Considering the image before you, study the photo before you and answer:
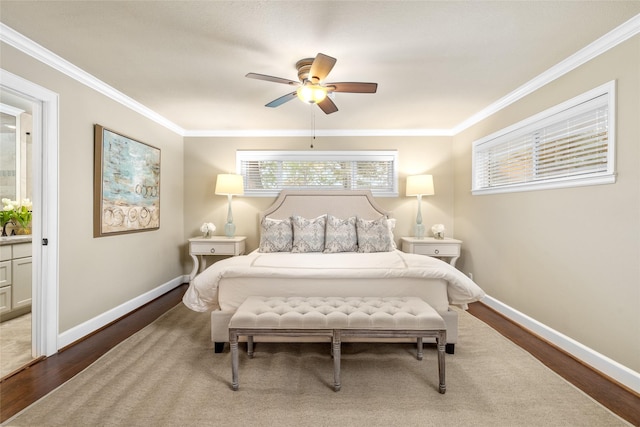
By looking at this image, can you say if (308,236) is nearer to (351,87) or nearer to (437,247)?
(437,247)

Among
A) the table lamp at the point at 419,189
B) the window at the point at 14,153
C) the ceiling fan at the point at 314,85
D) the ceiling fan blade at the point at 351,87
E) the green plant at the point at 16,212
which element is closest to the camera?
the ceiling fan at the point at 314,85

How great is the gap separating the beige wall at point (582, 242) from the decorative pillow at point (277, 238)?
2492 millimetres

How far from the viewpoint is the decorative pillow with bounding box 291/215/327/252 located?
12.3 ft

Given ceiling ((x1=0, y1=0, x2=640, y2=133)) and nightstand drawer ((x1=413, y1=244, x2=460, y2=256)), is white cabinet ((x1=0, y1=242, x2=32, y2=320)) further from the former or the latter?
nightstand drawer ((x1=413, y1=244, x2=460, y2=256))

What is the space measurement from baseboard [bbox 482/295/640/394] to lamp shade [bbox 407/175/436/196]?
1.71m

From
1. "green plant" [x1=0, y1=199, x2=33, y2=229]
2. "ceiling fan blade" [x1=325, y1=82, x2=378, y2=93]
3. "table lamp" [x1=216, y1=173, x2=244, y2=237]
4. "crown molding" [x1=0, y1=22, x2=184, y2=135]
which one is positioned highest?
"crown molding" [x1=0, y1=22, x2=184, y2=135]

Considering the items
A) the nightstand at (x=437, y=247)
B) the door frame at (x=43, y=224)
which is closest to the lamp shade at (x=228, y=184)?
the door frame at (x=43, y=224)

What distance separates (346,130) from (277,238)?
200 cm

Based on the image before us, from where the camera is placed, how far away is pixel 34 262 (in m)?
2.42

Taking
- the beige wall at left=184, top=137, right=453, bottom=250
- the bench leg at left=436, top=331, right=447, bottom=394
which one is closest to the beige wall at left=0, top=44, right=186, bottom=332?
the beige wall at left=184, top=137, right=453, bottom=250

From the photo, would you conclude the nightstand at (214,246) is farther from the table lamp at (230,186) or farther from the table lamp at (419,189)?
the table lamp at (419,189)

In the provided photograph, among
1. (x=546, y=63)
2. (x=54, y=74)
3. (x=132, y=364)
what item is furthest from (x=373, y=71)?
(x=132, y=364)

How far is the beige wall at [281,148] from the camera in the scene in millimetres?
4656

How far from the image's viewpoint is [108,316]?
10.2 ft
